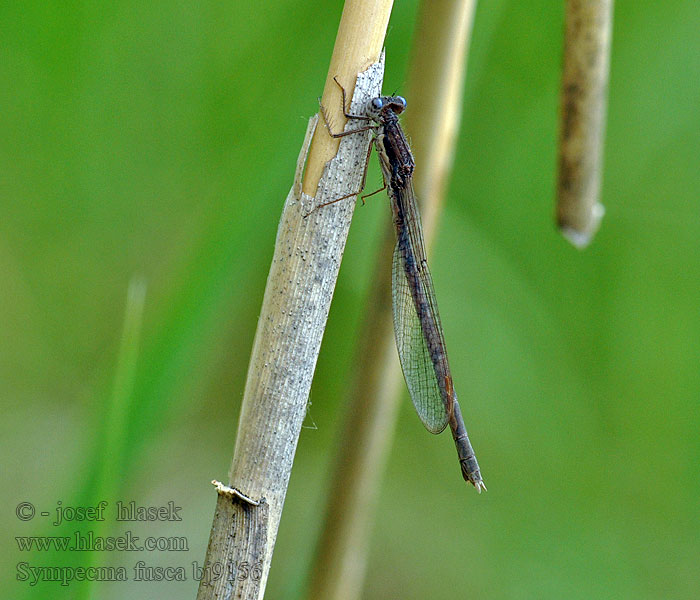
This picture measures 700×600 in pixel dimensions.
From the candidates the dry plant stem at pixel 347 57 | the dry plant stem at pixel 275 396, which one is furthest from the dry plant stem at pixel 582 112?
the dry plant stem at pixel 275 396

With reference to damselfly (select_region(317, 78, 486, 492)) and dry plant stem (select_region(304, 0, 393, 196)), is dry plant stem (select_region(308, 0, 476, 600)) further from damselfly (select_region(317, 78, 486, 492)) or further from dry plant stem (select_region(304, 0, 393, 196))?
dry plant stem (select_region(304, 0, 393, 196))

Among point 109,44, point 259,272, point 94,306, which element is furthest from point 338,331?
point 109,44

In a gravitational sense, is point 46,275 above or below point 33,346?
above

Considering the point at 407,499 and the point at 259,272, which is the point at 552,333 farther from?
the point at 259,272

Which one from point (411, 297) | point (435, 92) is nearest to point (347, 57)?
point (435, 92)

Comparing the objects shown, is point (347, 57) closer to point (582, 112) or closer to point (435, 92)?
point (435, 92)

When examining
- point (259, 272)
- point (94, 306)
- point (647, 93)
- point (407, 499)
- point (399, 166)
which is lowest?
point (407, 499)

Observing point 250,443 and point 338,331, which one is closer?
point 250,443
